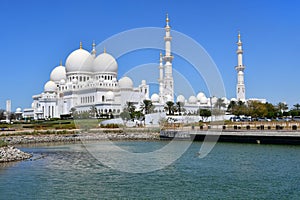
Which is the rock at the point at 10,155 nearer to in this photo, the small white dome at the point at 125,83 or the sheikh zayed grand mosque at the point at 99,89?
the sheikh zayed grand mosque at the point at 99,89

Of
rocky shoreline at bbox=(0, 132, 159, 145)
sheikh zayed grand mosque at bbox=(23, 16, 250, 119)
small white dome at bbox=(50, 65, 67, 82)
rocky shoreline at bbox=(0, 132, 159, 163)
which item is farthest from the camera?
small white dome at bbox=(50, 65, 67, 82)

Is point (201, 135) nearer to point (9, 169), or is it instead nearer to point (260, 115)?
point (9, 169)

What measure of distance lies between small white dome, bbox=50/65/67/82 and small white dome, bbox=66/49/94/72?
21.1 ft

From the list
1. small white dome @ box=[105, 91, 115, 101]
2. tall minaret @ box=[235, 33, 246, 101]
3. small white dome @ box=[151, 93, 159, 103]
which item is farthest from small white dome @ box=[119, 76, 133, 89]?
tall minaret @ box=[235, 33, 246, 101]

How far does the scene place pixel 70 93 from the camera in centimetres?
8400

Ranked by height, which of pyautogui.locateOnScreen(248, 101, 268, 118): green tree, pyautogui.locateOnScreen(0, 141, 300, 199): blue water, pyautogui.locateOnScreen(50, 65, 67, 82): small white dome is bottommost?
pyautogui.locateOnScreen(0, 141, 300, 199): blue water

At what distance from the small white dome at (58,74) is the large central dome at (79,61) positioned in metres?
6.76

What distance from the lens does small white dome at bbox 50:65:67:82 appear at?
302 ft

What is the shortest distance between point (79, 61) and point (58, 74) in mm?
10532

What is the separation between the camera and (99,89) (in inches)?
3125

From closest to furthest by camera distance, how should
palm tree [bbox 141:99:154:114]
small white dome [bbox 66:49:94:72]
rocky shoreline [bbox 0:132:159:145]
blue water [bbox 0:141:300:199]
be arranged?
blue water [bbox 0:141:300:199] → rocky shoreline [bbox 0:132:159:145] → palm tree [bbox 141:99:154:114] → small white dome [bbox 66:49:94:72]

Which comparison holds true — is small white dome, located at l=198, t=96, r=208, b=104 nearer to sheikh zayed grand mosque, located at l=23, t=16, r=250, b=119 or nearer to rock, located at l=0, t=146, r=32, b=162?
sheikh zayed grand mosque, located at l=23, t=16, r=250, b=119

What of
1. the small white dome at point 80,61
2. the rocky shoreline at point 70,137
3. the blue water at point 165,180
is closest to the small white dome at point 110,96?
the small white dome at point 80,61

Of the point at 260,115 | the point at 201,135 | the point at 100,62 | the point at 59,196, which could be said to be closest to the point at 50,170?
the point at 59,196
